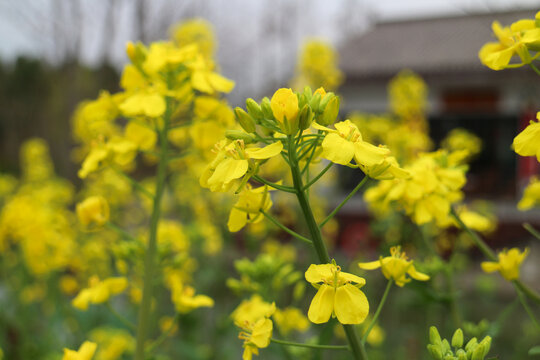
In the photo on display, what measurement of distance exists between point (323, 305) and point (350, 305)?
5cm

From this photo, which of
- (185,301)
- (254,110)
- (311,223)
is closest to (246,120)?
(254,110)

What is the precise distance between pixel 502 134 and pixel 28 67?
50.1 ft

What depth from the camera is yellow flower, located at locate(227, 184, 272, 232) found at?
0.90 metres

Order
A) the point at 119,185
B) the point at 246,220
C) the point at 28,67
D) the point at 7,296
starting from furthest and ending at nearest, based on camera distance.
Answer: the point at 28,67 < the point at 7,296 < the point at 119,185 < the point at 246,220

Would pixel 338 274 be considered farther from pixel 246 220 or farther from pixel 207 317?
pixel 207 317

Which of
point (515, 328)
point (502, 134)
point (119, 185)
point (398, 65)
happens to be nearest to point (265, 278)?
point (119, 185)

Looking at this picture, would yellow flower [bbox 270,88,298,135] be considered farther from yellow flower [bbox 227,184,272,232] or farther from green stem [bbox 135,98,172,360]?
green stem [bbox 135,98,172,360]

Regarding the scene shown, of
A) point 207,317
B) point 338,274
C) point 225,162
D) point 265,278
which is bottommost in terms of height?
point 207,317

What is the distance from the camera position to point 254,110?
0.89m

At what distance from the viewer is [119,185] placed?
11.4 ft

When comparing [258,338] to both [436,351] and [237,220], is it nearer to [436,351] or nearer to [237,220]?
[237,220]

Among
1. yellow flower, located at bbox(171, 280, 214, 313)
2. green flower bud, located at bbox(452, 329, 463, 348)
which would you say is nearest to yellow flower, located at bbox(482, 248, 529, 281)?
green flower bud, located at bbox(452, 329, 463, 348)

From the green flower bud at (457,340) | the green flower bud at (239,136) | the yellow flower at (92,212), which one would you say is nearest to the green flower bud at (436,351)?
the green flower bud at (457,340)

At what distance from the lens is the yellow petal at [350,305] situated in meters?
0.79
